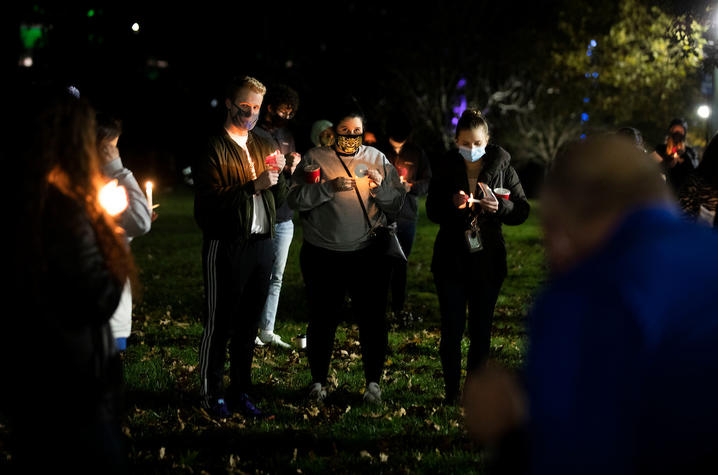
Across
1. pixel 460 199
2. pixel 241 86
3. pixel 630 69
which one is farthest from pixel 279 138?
pixel 630 69

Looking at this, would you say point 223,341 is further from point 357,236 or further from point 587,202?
point 587,202

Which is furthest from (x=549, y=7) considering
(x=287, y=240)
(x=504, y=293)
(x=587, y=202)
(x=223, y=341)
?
(x=587, y=202)

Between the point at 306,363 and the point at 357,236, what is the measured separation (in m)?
2.10

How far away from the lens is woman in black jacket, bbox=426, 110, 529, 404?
6203 mm

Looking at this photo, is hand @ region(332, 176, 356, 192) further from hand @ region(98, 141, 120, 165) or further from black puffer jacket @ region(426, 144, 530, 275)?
hand @ region(98, 141, 120, 165)

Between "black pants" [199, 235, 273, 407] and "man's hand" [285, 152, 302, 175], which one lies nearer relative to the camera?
"black pants" [199, 235, 273, 407]

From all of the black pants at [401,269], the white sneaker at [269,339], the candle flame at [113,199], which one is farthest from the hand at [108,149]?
the black pants at [401,269]

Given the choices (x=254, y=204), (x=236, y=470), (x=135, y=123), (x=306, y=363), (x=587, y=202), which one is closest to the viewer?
(x=587, y=202)

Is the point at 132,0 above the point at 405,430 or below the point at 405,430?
above

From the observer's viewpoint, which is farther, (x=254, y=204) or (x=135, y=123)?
(x=135, y=123)

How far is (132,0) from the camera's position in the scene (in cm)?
2503

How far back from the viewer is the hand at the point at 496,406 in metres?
2.17

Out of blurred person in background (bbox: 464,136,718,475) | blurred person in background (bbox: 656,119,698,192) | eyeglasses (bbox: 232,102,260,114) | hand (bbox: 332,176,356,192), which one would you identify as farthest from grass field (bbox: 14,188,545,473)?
blurred person in background (bbox: 464,136,718,475)

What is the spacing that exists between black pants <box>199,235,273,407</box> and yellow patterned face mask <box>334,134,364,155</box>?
3.51ft
